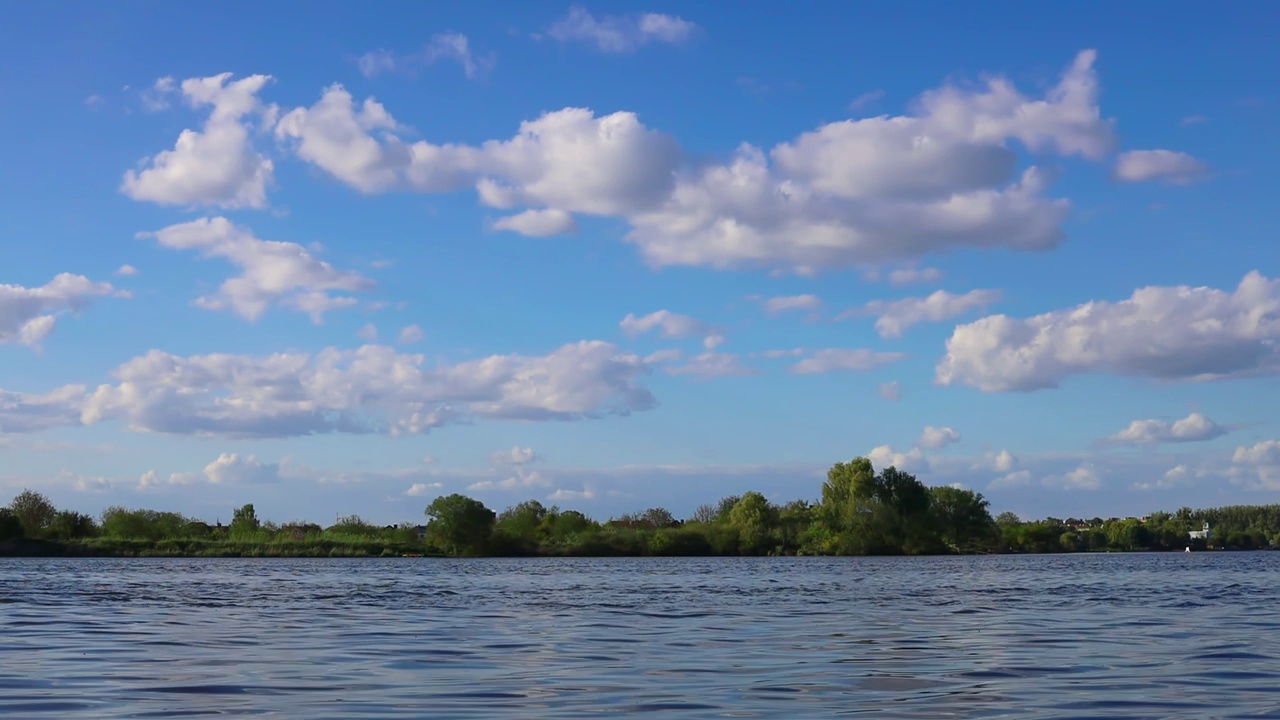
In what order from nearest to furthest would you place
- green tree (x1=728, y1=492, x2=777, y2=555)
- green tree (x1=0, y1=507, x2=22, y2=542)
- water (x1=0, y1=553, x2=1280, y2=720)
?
water (x1=0, y1=553, x2=1280, y2=720), green tree (x1=0, y1=507, x2=22, y2=542), green tree (x1=728, y1=492, x2=777, y2=555)

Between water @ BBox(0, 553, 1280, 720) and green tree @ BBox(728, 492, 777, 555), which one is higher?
green tree @ BBox(728, 492, 777, 555)

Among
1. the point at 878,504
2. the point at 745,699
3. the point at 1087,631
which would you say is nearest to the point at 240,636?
the point at 745,699

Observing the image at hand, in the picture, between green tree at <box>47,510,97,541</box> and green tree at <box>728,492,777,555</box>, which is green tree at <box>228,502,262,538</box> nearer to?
green tree at <box>47,510,97,541</box>

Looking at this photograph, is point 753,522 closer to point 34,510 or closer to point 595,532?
point 595,532

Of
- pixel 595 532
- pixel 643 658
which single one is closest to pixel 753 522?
pixel 595 532

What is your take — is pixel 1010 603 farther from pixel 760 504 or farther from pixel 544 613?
pixel 760 504

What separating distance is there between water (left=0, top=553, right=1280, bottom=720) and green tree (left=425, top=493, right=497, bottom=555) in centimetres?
10632

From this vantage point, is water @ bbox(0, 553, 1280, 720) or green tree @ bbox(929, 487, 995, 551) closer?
water @ bbox(0, 553, 1280, 720)

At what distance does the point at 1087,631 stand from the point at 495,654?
42.6ft

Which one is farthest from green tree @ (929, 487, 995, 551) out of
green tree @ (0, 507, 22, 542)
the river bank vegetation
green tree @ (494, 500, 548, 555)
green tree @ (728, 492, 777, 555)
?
green tree @ (0, 507, 22, 542)

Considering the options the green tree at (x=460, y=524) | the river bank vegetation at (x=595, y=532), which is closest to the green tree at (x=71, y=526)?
the river bank vegetation at (x=595, y=532)

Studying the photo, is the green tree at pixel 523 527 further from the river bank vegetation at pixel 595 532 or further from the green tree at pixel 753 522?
the green tree at pixel 753 522

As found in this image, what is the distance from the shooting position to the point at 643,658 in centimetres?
2030

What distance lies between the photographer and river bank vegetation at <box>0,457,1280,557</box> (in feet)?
489
